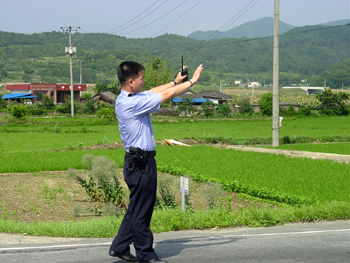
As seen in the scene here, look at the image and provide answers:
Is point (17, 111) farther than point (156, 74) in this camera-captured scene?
No

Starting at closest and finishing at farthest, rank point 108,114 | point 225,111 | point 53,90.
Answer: point 108,114 < point 225,111 < point 53,90

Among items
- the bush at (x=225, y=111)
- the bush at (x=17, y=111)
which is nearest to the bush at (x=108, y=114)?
the bush at (x=17, y=111)

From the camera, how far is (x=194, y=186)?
12.8 m

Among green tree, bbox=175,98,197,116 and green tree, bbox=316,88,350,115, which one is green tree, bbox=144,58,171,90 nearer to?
green tree, bbox=175,98,197,116

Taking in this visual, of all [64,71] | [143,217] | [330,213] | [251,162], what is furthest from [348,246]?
[64,71]

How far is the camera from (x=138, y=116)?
5.02m

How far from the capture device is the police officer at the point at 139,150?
4953 millimetres

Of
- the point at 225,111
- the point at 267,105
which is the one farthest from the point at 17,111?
the point at 267,105

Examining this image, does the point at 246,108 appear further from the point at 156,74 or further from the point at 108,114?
the point at 156,74

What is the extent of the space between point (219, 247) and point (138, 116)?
1.99 m

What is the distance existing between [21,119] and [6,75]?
5439 inches

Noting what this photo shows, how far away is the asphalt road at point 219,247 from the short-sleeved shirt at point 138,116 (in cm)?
141

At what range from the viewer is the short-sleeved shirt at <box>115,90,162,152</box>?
4.95 meters

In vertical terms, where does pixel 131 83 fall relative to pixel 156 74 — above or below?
below
